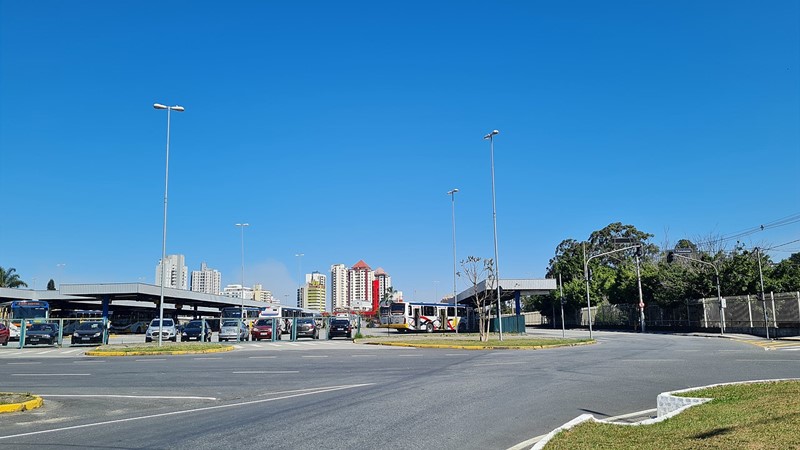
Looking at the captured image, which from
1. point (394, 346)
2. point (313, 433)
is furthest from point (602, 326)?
point (313, 433)

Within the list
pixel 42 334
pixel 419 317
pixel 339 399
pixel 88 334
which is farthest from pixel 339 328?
pixel 339 399

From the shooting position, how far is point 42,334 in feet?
128

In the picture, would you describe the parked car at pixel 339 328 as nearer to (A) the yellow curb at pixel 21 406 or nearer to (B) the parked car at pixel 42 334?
(B) the parked car at pixel 42 334

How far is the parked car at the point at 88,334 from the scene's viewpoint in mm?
39844

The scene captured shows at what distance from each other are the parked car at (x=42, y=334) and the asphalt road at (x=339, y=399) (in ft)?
58.7

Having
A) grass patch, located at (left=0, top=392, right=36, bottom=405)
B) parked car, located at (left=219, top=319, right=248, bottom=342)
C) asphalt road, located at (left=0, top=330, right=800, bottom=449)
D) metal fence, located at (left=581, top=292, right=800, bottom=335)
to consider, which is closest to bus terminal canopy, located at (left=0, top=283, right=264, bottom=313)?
parked car, located at (left=219, top=319, right=248, bottom=342)

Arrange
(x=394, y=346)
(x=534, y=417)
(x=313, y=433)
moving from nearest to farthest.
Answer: (x=313, y=433) < (x=534, y=417) < (x=394, y=346)

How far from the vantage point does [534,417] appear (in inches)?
431

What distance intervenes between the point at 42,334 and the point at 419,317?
104ft

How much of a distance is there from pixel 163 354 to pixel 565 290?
56.6 m

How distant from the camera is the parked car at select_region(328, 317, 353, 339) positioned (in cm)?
4850

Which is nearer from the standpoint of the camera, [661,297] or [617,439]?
[617,439]

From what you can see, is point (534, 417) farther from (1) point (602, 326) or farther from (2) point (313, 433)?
(1) point (602, 326)

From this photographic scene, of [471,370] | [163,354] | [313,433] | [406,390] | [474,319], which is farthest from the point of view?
[474,319]
